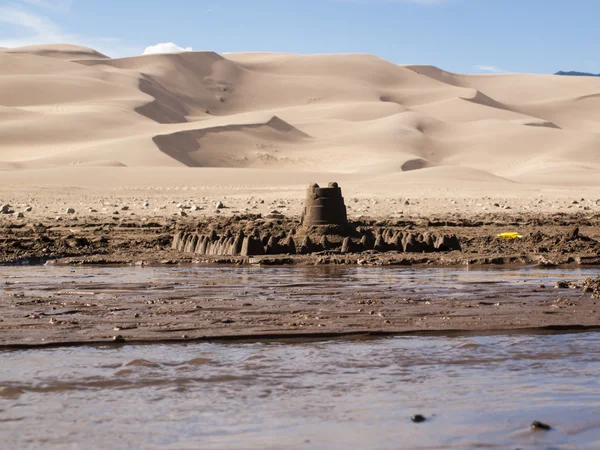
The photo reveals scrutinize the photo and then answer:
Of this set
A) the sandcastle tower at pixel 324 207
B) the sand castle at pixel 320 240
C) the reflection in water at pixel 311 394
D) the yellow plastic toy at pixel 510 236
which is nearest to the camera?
the reflection in water at pixel 311 394

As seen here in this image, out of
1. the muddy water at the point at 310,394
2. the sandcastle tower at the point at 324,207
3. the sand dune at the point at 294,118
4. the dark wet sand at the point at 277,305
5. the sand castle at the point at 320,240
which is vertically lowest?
the muddy water at the point at 310,394

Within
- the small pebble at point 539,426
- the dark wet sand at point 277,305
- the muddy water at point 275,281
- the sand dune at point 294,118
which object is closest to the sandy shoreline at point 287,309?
the dark wet sand at point 277,305

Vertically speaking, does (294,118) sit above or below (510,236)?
above

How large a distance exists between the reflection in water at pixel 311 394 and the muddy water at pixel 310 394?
1 centimetres

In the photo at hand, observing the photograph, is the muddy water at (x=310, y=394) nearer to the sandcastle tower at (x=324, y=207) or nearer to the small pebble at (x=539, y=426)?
the small pebble at (x=539, y=426)

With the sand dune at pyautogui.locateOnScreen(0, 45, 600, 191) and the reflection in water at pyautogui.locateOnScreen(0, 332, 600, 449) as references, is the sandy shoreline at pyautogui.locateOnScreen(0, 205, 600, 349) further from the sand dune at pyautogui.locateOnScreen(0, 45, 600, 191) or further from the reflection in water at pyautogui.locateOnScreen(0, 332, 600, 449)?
the sand dune at pyautogui.locateOnScreen(0, 45, 600, 191)

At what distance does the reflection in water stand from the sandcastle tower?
31.6 feet

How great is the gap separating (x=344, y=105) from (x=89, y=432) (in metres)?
112

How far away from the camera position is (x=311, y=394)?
6512 millimetres

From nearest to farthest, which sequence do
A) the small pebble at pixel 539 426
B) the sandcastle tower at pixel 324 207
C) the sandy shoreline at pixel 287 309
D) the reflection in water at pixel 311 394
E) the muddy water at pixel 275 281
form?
the reflection in water at pixel 311 394, the small pebble at pixel 539 426, the sandy shoreline at pixel 287 309, the muddy water at pixel 275 281, the sandcastle tower at pixel 324 207

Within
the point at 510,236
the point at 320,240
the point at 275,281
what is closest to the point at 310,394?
the point at 275,281

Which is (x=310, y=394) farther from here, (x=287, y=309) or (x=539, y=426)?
(x=287, y=309)

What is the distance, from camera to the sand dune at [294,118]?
69.3 meters

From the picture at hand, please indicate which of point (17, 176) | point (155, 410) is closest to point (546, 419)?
point (155, 410)
